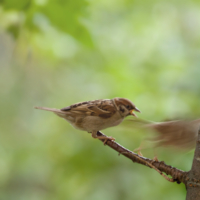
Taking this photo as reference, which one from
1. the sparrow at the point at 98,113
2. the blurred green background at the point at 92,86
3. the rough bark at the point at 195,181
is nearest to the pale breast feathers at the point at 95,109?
the sparrow at the point at 98,113

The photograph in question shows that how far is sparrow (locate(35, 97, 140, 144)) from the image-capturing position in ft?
1.63

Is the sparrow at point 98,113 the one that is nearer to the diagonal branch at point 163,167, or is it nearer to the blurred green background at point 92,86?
the diagonal branch at point 163,167

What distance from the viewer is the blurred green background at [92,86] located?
108cm

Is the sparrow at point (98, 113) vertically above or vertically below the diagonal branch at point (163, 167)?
above

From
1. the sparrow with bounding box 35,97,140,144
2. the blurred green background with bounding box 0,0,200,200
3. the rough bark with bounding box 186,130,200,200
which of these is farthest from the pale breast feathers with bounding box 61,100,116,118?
the blurred green background with bounding box 0,0,200,200

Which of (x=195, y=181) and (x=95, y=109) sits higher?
(x=95, y=109)

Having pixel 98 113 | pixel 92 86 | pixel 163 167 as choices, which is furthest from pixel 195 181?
pixel 92 86

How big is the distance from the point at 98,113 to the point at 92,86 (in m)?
0.81

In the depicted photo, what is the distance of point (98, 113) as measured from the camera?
0.51 meters

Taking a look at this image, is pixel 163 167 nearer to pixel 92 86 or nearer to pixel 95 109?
pixel 95 109

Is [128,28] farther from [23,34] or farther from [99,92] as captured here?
[23,34]

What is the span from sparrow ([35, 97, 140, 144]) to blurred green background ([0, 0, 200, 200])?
50 centimetres

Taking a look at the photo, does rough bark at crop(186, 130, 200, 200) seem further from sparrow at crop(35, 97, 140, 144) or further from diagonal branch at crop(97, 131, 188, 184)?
sparrow at crop(35, 97, 140, 144)

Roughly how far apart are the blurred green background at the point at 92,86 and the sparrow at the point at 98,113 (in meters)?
0.50
